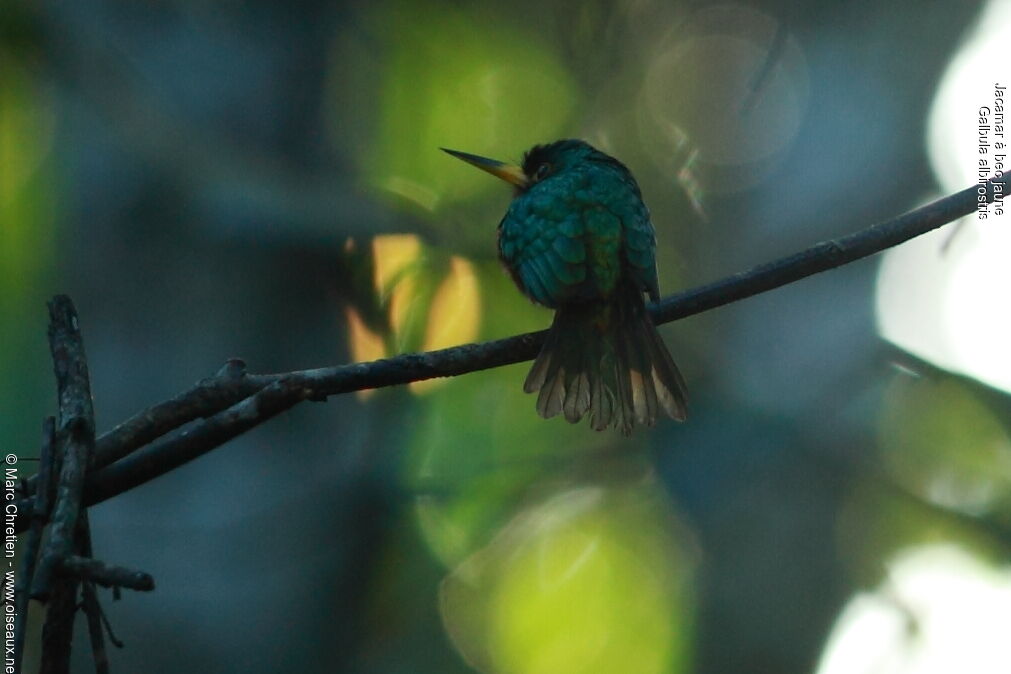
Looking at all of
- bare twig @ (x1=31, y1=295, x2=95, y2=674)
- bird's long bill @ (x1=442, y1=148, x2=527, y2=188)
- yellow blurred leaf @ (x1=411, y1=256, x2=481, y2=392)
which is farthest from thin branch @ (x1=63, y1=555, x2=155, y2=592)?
yellow blurred leaf @ (x1=411, y1=256, x2=481, y2=392)

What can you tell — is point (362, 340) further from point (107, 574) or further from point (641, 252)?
point (107, 574)

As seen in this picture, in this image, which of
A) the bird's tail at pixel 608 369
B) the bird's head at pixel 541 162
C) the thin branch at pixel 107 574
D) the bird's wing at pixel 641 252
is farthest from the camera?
the bird's head at pixel 541 162

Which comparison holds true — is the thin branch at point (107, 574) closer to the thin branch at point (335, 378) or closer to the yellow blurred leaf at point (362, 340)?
the thin branch at point (335, 378)

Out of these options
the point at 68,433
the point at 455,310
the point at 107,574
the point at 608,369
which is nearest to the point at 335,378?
the point at 68,433

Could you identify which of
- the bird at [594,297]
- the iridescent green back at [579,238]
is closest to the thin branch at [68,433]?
the bird at [594,297]

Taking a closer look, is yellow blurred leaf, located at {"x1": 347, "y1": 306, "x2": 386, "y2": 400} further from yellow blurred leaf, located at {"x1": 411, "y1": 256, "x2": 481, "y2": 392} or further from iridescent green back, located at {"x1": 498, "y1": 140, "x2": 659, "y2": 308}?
iridescent green back, located at {"x1": 498, "y1": 140, "x2": 659, "y2": 308}
